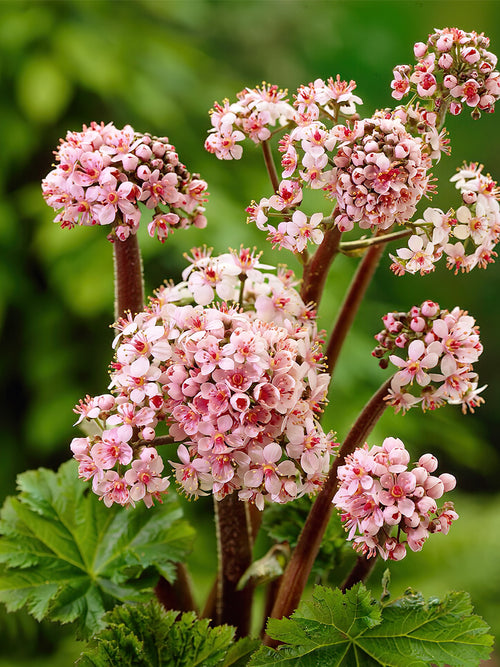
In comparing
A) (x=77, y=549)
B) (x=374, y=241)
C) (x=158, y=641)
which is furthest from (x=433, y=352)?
(x=77, y=549)

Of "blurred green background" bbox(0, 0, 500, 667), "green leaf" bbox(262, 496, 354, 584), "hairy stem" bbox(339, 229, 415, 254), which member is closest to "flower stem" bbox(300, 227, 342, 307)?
"hairy stem" bbox(339, 229, 415, 254)

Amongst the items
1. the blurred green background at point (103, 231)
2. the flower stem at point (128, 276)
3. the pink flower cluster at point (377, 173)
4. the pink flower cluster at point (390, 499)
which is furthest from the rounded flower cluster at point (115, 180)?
the blurred green background at point (103, 231)

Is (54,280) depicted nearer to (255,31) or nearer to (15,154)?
(15,154)

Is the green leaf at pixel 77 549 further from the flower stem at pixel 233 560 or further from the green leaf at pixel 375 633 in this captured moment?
the green leaf at pixel 375 633

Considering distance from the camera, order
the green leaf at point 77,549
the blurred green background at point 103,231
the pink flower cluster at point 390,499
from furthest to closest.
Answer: the blurred green background at point 103,231
the green leaf at point 77,549
the pink flower cluster at point 390,499

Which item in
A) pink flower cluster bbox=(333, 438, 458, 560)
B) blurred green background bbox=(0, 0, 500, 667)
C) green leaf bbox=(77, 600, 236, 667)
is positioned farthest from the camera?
blurred green background bbox=(0, 0, 500, 667)

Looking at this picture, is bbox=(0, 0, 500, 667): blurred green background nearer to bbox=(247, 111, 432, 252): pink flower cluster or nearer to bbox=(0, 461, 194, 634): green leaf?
bbox=(0, 461, 194, 634): green leaf

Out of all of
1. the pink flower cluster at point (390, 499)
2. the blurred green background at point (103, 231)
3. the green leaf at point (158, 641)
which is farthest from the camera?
the blurred green background at point (103, 231)

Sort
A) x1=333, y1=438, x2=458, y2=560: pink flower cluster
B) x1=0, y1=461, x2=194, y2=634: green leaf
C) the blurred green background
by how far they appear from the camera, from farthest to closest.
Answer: the blurred green background
x1=0, y1=461, x2=194, y2=634: green leaf
x1=333, y1=438, x2=458, y2=560: pink flower cluster
